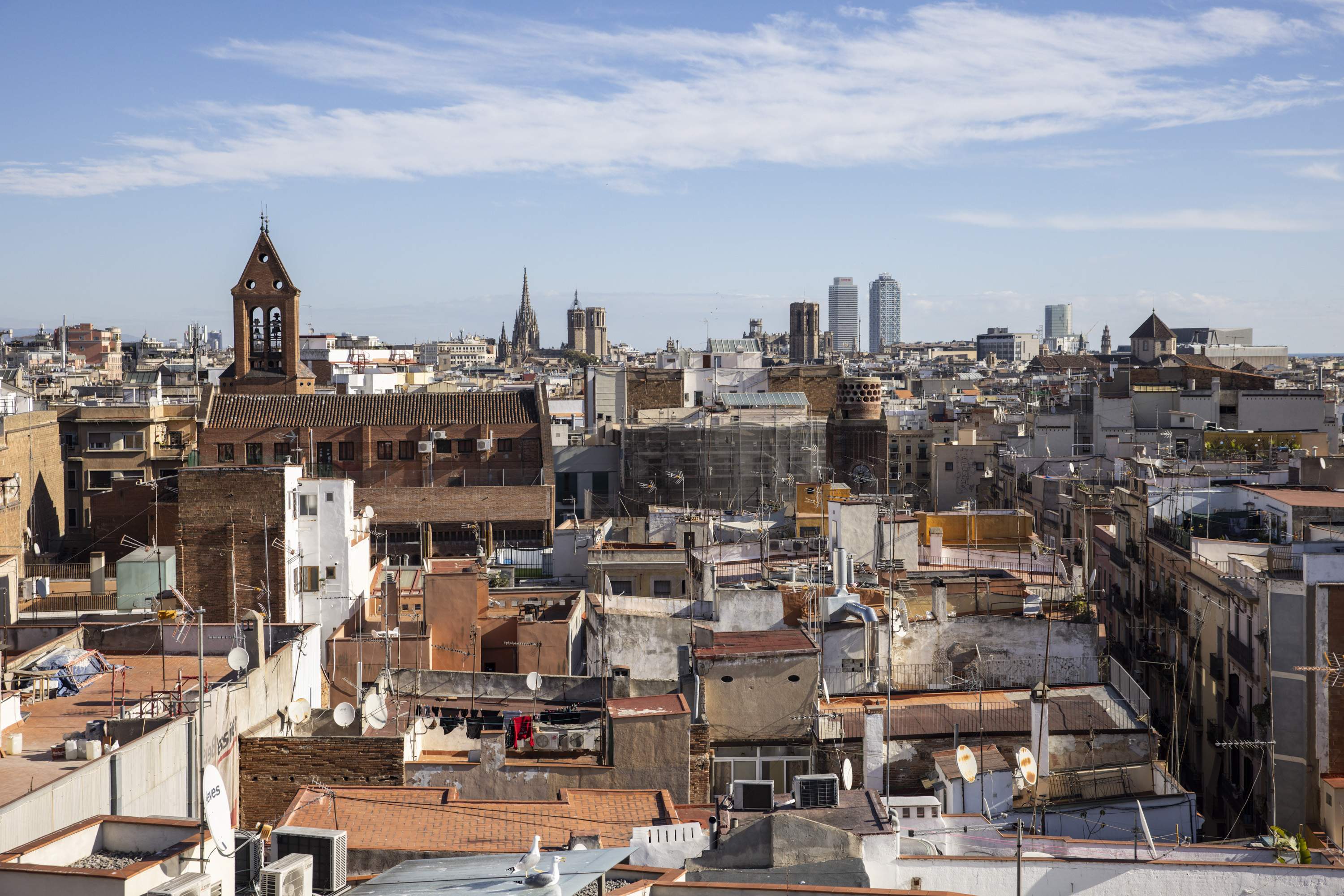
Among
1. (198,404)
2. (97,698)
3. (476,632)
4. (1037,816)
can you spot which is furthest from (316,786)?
(198,404)

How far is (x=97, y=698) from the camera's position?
50.7ft

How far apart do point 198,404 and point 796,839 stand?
42.6 m

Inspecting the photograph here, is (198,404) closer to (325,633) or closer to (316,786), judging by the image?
(325,633)

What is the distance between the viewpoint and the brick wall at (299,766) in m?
13.9

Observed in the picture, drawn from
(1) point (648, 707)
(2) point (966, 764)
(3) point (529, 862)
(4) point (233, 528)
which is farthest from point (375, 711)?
(4) point (233, 528)

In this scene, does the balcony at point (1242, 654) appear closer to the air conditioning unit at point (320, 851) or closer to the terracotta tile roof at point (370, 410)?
the air conditioning unit at point (320, 851)

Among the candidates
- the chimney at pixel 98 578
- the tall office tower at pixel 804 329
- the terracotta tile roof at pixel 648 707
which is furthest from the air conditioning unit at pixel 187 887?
the tall office tower at pixel 804 329

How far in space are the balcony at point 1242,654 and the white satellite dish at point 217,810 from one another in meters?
→ 14.8

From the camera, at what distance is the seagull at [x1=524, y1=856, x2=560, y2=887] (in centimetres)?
836

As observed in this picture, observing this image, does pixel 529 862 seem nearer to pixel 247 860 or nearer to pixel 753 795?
pixel 247 860

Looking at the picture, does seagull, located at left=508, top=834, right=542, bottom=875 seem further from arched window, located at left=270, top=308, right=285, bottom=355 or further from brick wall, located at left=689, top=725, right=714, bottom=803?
arched window, located at left=270, top=308, right=285, bottom=355

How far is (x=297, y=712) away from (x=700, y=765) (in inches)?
174

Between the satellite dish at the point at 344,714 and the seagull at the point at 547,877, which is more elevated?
the seagull at the point at 547,877

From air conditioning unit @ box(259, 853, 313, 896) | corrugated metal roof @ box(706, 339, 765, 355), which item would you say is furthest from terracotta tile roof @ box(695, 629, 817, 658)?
corrugated metal roof @ box(706, 339, 765, 355)
